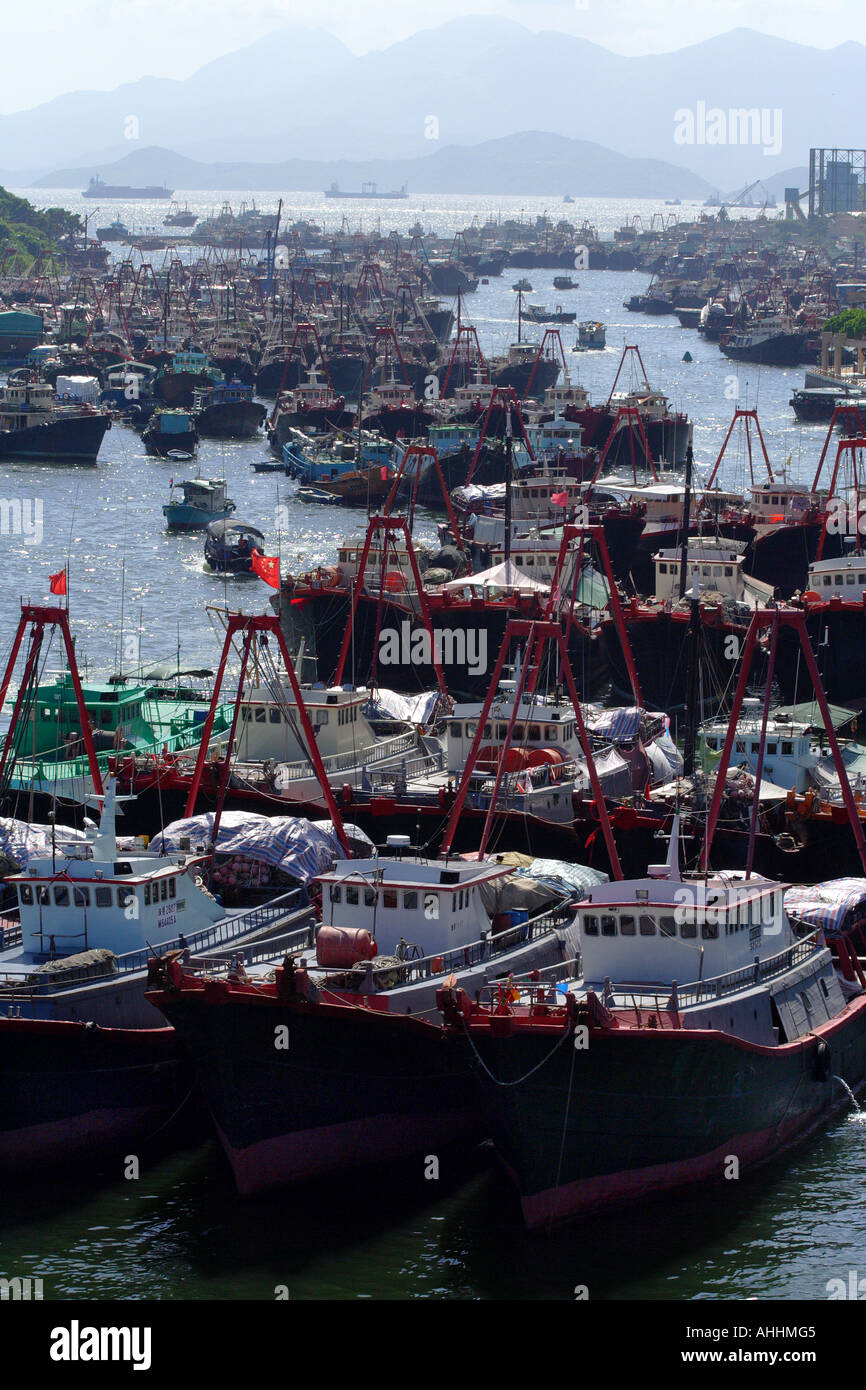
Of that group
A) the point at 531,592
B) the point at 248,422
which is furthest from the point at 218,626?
the point at 248,422

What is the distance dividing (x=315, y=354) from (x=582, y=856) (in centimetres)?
12919

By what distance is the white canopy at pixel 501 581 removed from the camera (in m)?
64.2

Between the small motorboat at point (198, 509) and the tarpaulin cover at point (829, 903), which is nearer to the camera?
the tarpaulin cover at point (829, 903)

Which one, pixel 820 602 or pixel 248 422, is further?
pixel 248 422

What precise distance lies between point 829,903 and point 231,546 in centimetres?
5326

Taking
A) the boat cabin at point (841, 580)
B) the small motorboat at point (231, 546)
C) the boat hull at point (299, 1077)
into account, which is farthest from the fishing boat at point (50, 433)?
the boat hull at point (299, 1077)

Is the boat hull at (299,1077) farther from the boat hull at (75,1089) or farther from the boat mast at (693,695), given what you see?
the boat mast at (693,695)

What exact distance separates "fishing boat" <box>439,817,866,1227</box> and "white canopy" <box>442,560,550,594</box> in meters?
30.4

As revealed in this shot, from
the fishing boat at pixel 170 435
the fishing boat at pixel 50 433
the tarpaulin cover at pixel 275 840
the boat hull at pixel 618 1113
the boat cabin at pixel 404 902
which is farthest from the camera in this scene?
the fishing boat at pixel 170 435

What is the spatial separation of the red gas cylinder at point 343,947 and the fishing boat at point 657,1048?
1.85 metres

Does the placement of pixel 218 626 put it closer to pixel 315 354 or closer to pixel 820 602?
pixel 820 602

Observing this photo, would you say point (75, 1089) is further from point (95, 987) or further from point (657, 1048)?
point (657, 1048)
